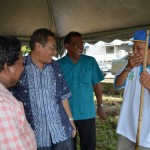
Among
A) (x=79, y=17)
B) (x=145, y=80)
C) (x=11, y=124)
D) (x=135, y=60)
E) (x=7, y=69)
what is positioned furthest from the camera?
(x=79, y=17)

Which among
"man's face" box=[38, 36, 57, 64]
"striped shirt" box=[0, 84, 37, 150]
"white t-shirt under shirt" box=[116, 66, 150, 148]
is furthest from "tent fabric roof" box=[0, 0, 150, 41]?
"striped shirt" box=[0, 84, 37, 150]

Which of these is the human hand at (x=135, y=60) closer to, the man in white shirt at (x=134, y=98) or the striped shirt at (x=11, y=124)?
the man in white shirt at (x=134, y=98)

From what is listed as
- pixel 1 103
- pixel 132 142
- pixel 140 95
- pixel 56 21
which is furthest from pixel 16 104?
pixel 56 21

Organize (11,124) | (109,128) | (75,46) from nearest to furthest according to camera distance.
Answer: (11,124), (75,46), (109,128)

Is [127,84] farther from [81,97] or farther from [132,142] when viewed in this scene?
[81,97]

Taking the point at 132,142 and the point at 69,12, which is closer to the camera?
the point at 132,142

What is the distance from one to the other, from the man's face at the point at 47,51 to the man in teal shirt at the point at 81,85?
1.13 m

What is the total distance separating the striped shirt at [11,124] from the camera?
1387 mm

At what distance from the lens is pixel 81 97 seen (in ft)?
12.3

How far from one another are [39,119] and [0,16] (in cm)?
256

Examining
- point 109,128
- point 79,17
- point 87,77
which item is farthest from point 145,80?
point 109,128

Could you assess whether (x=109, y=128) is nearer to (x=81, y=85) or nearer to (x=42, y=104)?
(x=81, y=85)

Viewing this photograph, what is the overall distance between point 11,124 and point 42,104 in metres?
1.18

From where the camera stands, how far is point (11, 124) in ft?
4.61
